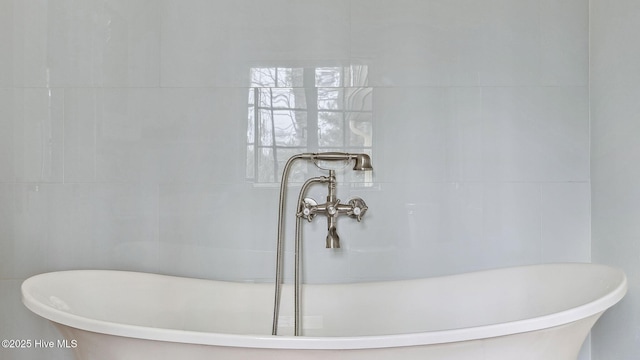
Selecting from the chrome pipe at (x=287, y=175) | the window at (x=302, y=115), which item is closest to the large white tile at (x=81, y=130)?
the window at (x=302, y=115)

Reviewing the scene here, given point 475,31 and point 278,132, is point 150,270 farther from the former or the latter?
point 475,31

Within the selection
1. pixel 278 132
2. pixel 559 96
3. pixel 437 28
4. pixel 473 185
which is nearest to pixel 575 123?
pixel 559 96

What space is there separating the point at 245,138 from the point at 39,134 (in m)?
0.78

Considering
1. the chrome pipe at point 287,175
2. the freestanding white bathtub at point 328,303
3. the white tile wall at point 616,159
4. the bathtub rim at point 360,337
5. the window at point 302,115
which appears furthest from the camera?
the window at point 302,115

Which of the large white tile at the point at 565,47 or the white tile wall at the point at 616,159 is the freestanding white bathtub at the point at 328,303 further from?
the large white tile at the point at 565,47

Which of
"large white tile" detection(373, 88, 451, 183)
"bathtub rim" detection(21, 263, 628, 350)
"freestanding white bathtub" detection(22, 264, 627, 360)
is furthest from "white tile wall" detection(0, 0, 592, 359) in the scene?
"bathtub rim" detection(21, 263, 628, 350)

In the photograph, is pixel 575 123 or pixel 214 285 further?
pixel 575 123

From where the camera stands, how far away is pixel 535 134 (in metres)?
1.65

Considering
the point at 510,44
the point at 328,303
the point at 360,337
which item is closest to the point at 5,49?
the point at 328,303

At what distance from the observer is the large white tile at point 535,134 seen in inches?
64.7

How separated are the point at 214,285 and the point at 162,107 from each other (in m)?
0.68

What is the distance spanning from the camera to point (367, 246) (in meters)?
1.63

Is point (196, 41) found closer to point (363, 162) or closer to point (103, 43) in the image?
point (103, 43)

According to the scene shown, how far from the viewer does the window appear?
1.64 m
